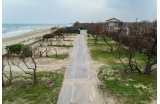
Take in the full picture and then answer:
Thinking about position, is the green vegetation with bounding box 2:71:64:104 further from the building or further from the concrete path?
the building

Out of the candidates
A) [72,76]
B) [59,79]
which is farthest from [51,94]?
[72,76]

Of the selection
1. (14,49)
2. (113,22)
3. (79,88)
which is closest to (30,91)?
(79,88)

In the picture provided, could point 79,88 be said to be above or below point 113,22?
below

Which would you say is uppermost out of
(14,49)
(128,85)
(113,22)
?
(113,22)

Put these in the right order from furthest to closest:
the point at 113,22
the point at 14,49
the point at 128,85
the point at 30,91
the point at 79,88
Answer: the point at 113,22 → the point at 14,49 → the point at 128,85 → the point at 79,88 → the point at 30,91

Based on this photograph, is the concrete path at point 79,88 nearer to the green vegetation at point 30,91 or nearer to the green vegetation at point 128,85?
the green vegetation at point 30,91

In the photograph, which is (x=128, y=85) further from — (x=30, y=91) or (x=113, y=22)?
(x=113, y=22)

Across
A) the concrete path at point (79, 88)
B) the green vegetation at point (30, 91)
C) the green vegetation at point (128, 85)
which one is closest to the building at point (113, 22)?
the concrete path at point (79, 88)

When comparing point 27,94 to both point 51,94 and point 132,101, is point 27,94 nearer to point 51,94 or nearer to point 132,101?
point 51,94
